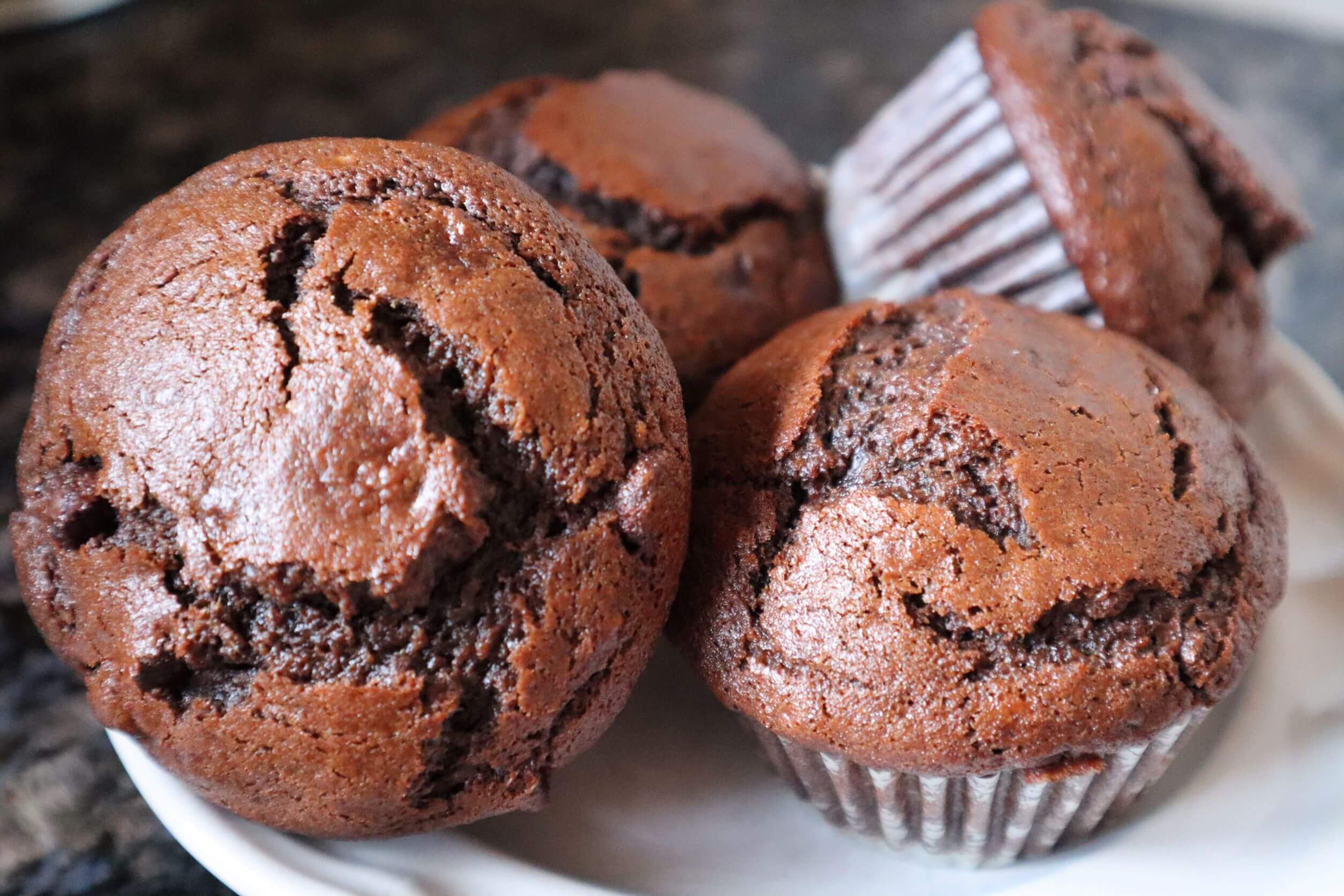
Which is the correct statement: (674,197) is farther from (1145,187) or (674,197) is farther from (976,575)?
(976,575)

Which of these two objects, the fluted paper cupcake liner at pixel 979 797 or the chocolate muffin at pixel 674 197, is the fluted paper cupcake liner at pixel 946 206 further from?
the fluted paper cupcake liner at pixel 979 797

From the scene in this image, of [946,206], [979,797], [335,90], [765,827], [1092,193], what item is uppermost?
[1092,193]

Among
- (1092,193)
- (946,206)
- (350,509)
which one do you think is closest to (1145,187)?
(1092,193)

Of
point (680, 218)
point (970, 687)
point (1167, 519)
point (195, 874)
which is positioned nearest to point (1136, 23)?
point (680, 218)

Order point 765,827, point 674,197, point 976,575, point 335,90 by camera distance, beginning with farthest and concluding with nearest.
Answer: point 335,90 < point 674,197 < point 765,827 < point 976,575

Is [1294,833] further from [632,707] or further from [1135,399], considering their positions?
[632,707]

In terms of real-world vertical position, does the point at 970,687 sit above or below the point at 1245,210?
below

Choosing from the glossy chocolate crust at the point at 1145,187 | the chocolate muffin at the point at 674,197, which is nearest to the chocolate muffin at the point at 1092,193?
the glossy chocolate crust at the point at 1145,187
